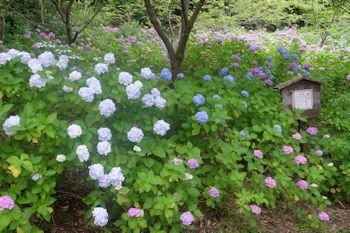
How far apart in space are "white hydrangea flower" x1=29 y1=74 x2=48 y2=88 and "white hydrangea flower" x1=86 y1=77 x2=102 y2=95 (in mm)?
250

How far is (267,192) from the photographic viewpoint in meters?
2.89

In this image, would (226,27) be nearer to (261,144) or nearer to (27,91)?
(261,144)

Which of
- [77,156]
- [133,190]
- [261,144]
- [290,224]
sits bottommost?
[290,224]

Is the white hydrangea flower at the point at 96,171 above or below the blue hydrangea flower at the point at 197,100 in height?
above

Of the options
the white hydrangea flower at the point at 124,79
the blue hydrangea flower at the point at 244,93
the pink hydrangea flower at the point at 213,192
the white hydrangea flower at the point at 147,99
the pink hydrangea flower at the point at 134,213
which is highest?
the white hydrangea flower at the point at 124,79

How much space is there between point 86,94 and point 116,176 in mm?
515

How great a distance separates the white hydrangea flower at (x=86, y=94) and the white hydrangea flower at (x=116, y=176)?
1.46 ft

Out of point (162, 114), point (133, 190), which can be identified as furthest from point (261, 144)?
point (133, 190)

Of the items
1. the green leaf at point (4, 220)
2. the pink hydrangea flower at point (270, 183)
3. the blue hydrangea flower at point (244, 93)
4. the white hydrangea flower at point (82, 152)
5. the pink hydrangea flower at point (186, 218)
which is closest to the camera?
the green leaf at point (4, 220)

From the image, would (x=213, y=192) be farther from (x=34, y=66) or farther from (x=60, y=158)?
(x=34, y=66)

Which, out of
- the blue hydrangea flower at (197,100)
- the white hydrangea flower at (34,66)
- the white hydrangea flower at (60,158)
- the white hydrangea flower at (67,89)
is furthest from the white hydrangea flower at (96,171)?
the blue hydrangea flower at (197,100)

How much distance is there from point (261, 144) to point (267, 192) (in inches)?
19.8

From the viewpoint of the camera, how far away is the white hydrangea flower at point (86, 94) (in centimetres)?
229

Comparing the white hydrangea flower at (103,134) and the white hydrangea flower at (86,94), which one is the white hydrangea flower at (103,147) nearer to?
the white hydrangea flower at (103,134)
